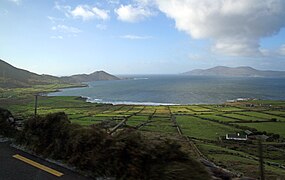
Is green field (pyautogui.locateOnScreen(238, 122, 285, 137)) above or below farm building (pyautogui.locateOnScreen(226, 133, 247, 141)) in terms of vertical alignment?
above

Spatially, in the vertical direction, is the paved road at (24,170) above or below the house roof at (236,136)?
above

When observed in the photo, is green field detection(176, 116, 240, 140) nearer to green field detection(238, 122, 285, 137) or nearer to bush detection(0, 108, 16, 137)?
green field detection(238, 122, 285, 137)

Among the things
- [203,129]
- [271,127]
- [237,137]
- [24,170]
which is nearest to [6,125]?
[24,170]

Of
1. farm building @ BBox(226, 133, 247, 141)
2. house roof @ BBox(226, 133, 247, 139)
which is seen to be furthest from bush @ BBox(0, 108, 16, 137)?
house roof @ BBox(226, 133, 247, 139)

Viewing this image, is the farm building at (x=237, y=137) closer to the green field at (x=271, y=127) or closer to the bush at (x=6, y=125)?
the green field at (x=271, y=127)

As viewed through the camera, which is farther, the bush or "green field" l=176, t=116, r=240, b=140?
"green field" l=176, t=116, r=240, b=140

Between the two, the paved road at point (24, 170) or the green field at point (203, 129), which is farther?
the green field at point (203, 129)

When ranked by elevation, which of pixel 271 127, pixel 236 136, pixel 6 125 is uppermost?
pixel 6 125

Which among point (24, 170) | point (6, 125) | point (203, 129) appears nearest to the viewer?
point (24, 170)

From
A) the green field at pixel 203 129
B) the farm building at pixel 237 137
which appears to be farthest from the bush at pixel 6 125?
the farm building at pixel 237 137

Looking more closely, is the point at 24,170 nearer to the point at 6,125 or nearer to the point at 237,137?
the point at 6,125

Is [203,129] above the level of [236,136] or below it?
below

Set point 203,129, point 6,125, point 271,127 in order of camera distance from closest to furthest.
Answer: point 6,125
point 203,129
point 271,127

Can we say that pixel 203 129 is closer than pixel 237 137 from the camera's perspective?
No
